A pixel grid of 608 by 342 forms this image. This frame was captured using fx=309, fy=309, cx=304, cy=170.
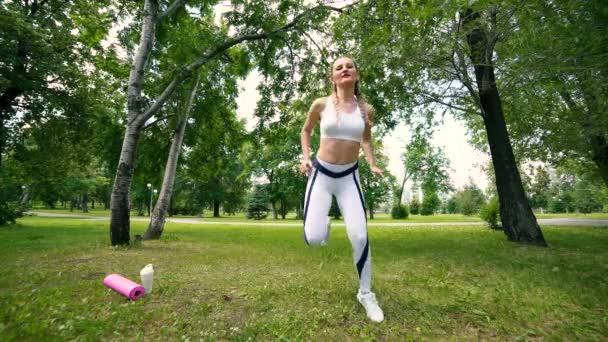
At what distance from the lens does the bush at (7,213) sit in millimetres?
19516

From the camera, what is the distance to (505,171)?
36.1ft

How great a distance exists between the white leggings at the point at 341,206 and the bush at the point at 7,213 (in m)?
24.5

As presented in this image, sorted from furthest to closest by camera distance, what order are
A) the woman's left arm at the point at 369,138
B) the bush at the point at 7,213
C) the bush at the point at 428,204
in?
the bush at the point at 428,204 → the bush at the point at 7,213 → the woman's left arm at the point at 369,138

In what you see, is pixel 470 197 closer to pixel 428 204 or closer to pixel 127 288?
pixel 428 204

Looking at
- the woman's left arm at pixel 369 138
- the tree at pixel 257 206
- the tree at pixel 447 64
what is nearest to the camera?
the woman's left arm at pixel 369 138

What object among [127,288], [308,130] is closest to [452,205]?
[308,130]

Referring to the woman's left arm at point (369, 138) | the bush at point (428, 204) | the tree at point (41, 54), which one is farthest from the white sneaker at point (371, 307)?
the bush at point (428, 204)

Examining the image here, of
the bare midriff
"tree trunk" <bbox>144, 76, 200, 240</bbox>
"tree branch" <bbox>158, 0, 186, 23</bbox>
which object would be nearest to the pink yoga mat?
the bare midriff

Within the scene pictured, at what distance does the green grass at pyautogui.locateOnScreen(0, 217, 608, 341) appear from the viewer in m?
3.74

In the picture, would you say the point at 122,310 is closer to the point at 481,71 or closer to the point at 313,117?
the point at 313,117

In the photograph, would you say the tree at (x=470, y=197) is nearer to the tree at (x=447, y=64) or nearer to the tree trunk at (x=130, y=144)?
the tree at (x=447, y=64)

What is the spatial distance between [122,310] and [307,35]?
34.5 ft

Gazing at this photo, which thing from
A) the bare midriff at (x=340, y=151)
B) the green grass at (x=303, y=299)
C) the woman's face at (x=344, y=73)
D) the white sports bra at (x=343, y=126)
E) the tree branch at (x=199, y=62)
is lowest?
the green grass at (x=303, y=299)

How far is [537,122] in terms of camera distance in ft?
47.7
